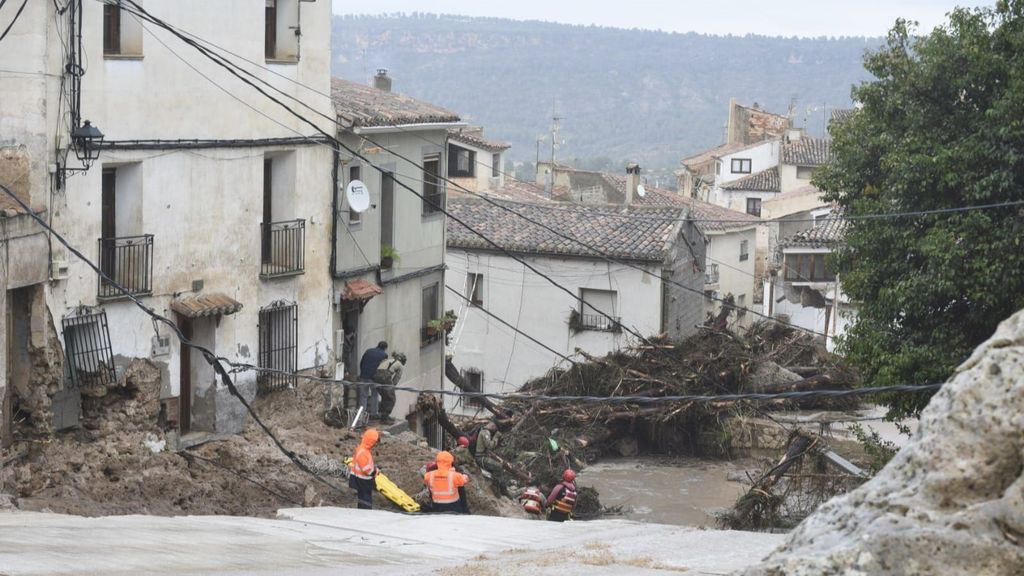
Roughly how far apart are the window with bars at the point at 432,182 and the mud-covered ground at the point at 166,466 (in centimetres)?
685

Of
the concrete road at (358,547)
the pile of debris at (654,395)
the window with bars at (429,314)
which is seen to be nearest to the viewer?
the concrete road at (358,547)

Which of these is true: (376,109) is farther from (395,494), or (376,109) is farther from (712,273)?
(712,273)

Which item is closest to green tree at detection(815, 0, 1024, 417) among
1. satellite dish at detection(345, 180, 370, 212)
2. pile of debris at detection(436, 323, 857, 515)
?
satellite dish at detection(345, 180, 370, 212)

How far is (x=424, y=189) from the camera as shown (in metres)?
27.8

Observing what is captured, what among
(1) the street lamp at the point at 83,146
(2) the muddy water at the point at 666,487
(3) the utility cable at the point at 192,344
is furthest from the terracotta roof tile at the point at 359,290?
(1) the street lamp at the point at 83,146

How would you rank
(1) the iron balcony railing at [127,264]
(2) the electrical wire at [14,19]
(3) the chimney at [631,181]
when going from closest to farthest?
(2) the electrical wire at [14,19] < (1) the iron balcony railing at [127,264] < (3) the chimney at [631,181]

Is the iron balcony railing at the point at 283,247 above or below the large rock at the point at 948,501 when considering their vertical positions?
below

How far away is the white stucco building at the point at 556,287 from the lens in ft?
120

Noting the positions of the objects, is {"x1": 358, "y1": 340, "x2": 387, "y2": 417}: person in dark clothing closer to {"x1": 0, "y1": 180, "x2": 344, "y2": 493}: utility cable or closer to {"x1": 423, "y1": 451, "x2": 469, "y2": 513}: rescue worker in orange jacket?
{"x1": 0, "y1": 180, "x2": 344, "y2": 493}: utility cable

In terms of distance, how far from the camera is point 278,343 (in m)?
22.5

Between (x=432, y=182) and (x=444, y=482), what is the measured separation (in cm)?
1160

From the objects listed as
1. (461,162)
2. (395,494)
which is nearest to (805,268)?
(461,162)

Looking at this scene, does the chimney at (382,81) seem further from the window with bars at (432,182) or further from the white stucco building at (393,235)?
the window with bars at (432,182)

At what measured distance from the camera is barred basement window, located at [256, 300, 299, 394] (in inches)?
867
